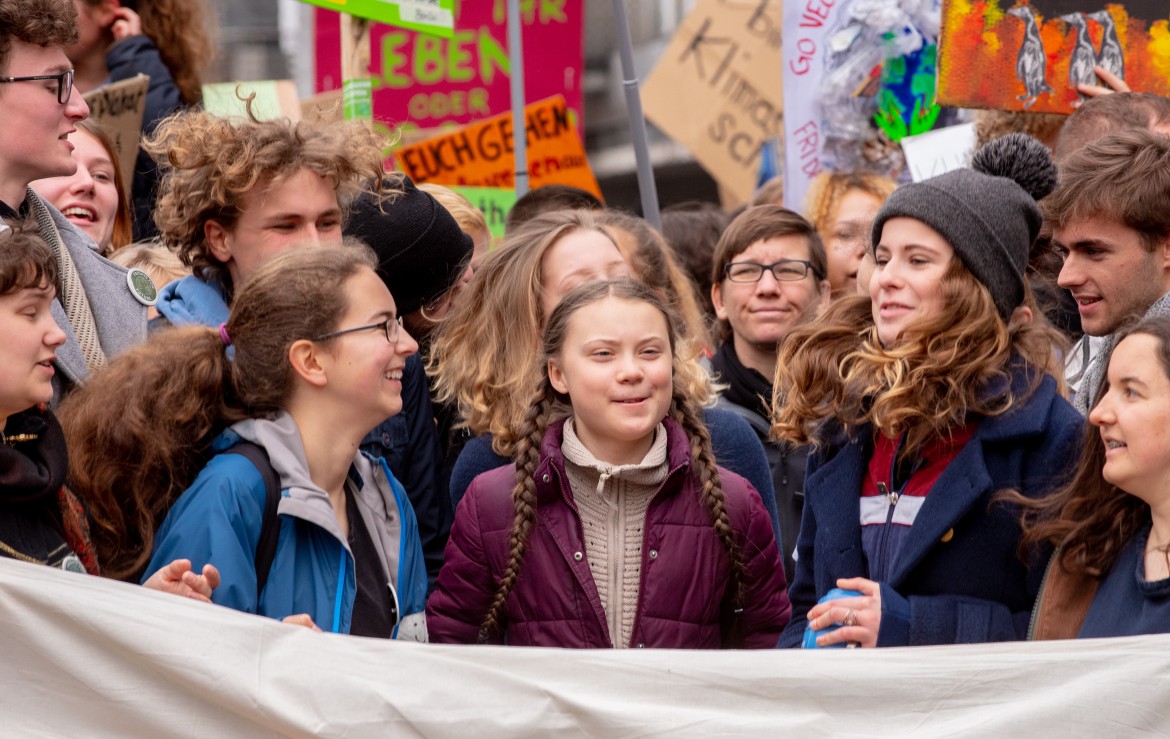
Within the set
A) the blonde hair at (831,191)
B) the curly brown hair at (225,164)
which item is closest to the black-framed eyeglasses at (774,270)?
the blonde hair at (831,191)

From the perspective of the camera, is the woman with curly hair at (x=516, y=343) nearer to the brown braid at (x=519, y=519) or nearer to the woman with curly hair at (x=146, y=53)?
the brown braid at (x=519, y=519)

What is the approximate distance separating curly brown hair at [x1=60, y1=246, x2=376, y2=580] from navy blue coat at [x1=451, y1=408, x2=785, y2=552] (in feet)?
2.25

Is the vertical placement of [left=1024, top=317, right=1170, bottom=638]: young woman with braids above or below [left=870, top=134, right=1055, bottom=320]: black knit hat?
below

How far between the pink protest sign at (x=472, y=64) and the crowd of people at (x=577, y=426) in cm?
428

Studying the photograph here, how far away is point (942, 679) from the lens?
2.68m

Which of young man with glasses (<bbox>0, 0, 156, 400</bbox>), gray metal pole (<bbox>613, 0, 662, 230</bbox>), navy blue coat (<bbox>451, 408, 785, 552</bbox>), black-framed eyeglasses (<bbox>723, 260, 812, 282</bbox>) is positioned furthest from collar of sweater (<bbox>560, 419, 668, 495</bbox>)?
gray metal pole (<bbox>613, 0, 662, 230</bbox>)

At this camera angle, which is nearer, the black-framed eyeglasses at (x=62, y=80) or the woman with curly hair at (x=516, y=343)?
the black-framed eyeglasses at (x=62, y=80)

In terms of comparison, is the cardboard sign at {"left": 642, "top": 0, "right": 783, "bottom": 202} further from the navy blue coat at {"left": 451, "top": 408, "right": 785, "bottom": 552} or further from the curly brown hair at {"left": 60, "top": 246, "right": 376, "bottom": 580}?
the curly brown hair at {"left": 60, "top": 246, "right": 376, "bottom": 580}

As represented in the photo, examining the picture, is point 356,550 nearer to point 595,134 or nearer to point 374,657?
point 374,657

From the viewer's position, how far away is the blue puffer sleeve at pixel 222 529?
10.1 ft

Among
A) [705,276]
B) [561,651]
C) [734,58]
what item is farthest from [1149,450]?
[734,58]

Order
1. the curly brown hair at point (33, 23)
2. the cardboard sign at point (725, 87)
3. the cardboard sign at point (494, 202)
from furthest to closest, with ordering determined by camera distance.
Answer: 1. the cardboard sign at point (725, 87)
2. the cardboard sign at point (494, 202)
3. the curly brown hair at point (33, 23)

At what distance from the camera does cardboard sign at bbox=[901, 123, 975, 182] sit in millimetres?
5930

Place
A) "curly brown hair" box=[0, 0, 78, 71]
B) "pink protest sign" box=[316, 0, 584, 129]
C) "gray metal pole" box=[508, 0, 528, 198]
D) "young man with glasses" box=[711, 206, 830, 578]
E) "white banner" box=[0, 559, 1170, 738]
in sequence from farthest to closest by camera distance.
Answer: "pink protest sign" box=[316, 0, 584, 129]
"gray metal pole" box=[508, 0, 528, 198]
"young man with glasses" box=[711, 206, 830, 578]
"curly brown hair" box=[0, 0, 78, 71]
"white banner" box=[0, 559, 1170, 738]
